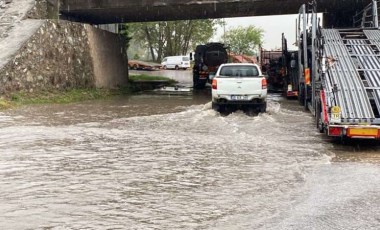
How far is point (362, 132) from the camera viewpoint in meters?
9.59

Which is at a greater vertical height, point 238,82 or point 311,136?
point 238,82

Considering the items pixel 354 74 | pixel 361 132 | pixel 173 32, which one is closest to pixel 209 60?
pixel 354 74

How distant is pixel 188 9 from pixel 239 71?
9447 millimetres

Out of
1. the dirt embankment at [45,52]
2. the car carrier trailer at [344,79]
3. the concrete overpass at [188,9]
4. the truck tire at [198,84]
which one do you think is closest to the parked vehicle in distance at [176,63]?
the truck tire at [198,84]

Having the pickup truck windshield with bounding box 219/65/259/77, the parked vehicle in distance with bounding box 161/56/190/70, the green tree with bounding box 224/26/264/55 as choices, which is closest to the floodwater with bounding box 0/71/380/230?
the pickup truck windshield with bounding box 219/65/259/77

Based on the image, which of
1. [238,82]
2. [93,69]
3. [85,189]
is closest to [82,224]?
[85,189]

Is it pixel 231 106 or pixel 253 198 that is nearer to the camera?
pixel 253 198

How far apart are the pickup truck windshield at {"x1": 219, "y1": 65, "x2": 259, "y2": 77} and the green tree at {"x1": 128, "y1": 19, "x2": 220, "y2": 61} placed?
4935 centimetres

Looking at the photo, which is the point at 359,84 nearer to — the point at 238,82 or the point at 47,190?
the point at 238,82

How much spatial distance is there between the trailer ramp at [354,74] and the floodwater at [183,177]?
80cm

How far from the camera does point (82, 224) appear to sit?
531 cm

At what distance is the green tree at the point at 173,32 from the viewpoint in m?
65.9

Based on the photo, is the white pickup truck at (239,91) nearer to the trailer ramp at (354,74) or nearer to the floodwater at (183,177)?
the floodwater at (183,177)

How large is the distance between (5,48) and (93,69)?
5.38m
